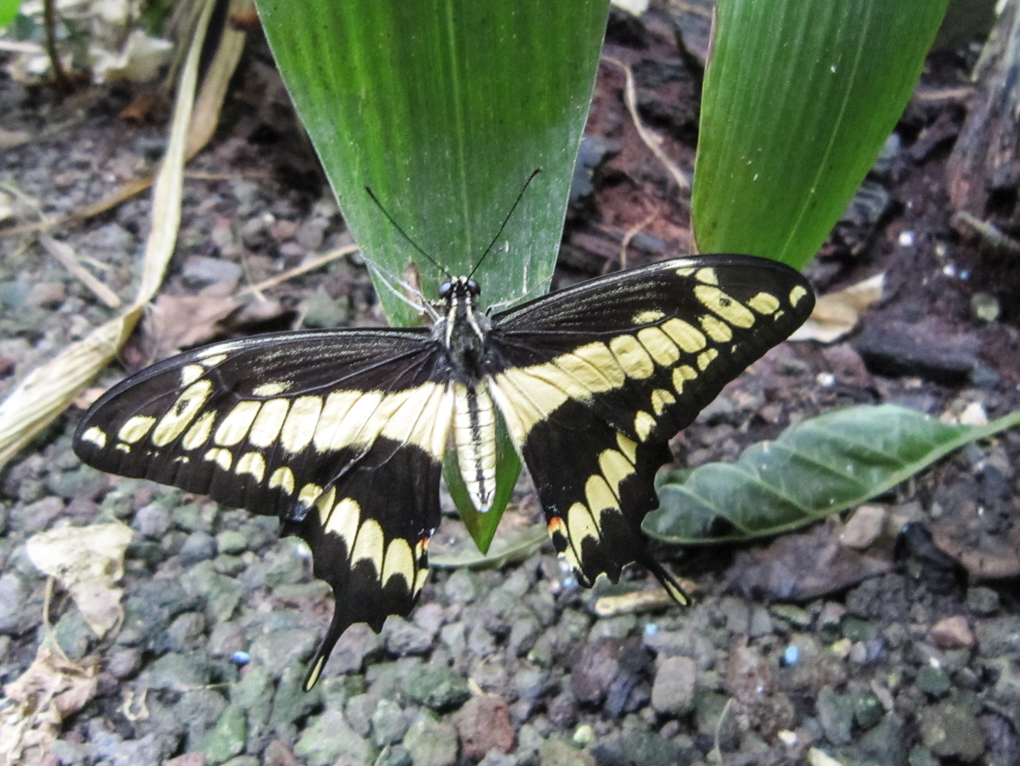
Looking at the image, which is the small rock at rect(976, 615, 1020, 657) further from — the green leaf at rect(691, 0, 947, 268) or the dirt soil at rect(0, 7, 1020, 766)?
the green leaf at rect(691, 0, 947, 268)

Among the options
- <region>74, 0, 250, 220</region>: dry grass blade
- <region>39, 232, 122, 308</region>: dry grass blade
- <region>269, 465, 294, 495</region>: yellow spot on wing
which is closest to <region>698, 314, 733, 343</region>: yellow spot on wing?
<region>269, 465, 294, 495</region>: yellow spot on wing

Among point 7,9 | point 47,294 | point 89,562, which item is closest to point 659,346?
point 89,562

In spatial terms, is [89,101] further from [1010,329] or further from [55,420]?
[1010,329]

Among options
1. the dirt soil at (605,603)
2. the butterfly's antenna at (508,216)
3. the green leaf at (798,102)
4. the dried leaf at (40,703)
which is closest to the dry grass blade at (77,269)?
the dirt soil at (605,603)

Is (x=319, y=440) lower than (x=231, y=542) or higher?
higher

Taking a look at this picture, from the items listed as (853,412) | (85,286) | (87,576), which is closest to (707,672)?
(853,412)

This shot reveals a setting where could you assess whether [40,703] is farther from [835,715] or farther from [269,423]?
[835,715]

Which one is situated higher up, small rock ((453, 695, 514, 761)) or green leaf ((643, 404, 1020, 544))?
green leaf ((643, 404, 1020, 544))
